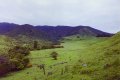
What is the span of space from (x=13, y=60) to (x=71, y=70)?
25080 mm

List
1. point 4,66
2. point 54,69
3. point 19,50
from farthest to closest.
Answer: point 19,50, point 4,66, point 54,69

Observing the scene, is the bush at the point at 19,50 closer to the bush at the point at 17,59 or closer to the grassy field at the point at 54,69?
the bush at the point at 17,59

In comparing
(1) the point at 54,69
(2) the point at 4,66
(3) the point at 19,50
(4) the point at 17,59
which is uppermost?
(3) the point at 19,50

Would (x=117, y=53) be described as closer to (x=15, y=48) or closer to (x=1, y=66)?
Result: (x=1, y=66)

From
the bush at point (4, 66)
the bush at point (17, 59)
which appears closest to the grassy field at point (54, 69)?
the bush at point (4, 66)

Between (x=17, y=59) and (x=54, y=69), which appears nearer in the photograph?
(x=54, y=69)

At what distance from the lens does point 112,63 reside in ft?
135

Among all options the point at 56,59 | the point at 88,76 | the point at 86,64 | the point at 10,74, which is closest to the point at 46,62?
the point at 56,59

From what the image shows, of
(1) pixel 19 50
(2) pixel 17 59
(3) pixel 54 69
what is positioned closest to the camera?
(3) pixel 54 69

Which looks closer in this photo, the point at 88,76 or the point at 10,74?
the point at 88,76

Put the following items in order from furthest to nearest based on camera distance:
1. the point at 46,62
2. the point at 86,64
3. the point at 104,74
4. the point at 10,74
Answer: the point at 46,62
the point at 10,74
the point at 86,64
the point at 104,74

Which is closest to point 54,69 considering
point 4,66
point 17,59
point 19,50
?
point 4,66

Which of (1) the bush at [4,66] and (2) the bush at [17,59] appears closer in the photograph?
(1) the bush at [4,66]

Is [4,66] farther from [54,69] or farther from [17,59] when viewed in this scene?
[54,69]
